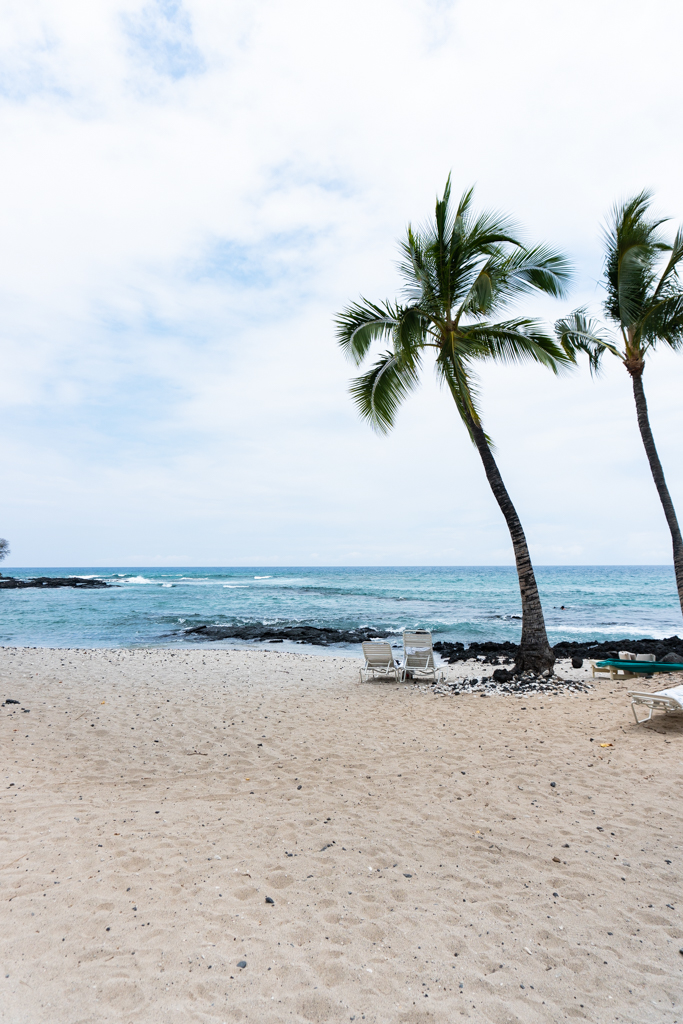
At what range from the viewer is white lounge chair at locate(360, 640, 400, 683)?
11078 millimetres

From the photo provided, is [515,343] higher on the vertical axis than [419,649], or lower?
higher

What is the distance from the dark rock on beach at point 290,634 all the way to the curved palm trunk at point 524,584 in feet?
31.2

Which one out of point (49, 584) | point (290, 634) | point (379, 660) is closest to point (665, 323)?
point (379, 660)

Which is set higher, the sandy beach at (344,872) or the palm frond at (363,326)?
the palm frond at (363,326)

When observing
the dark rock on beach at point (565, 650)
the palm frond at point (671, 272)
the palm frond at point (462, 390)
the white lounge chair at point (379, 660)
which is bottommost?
the dark rock on beach at point (565, 650)

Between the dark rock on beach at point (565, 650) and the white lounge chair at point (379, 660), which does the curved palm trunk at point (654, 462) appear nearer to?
A: the dark rock on beach at point (565, 650)

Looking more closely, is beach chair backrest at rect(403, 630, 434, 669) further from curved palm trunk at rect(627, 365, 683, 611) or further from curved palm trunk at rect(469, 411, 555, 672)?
→ curved palm trunk at rect(627, 365, 683, 611)

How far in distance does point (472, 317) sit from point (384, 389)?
2215mm

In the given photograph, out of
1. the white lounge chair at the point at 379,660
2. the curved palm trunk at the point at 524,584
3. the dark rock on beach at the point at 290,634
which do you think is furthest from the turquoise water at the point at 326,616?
the curved palm trunk at the point at 524,584

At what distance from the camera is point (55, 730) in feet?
23.9

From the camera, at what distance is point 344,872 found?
149 inches

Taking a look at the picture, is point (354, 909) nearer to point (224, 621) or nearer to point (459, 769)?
point (459, 769)

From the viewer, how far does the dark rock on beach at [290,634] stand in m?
19.0

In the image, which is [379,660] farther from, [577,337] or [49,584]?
[49,584]
